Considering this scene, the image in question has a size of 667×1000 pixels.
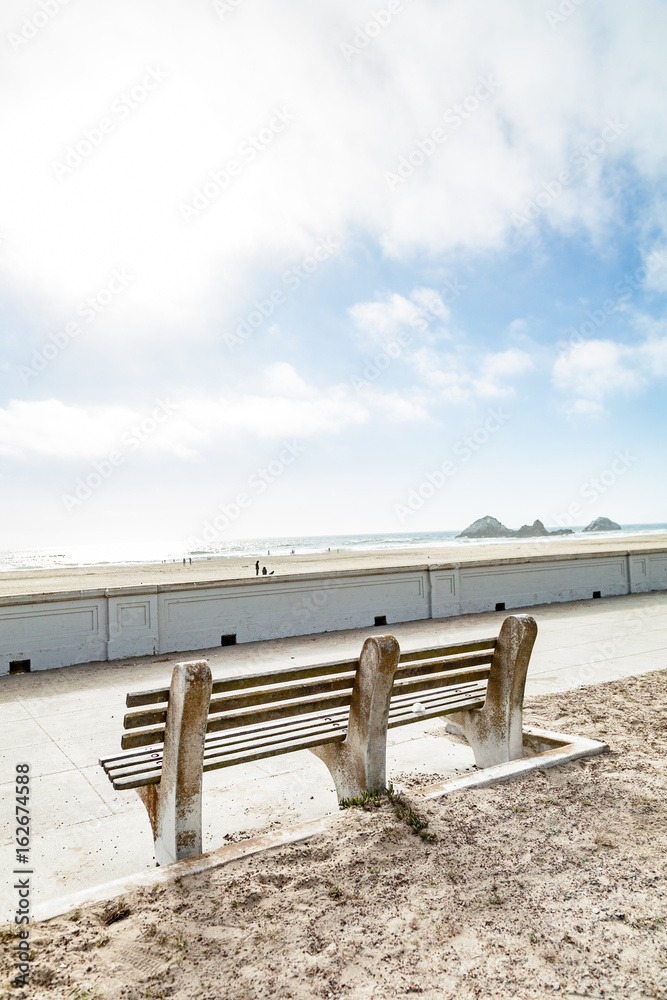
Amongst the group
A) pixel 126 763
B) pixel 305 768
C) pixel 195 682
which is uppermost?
pixel 195 682

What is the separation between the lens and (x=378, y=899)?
2188 millimetres

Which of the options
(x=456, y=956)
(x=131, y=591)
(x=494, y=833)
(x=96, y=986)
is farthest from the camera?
(x=131, y=591)

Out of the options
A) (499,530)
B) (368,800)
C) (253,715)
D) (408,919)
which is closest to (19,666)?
(253,715)

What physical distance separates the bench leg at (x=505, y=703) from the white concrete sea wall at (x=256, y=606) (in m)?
4.63

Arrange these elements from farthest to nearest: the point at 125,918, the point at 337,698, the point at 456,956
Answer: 1. the point at 337,698
2. the point at 125,918
3. the point at 456,956

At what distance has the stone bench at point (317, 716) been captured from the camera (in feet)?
8.27

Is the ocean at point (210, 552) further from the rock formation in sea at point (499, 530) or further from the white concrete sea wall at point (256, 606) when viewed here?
the white concrete sea wall at point (256, 606)

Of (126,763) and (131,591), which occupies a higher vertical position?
(131,591)

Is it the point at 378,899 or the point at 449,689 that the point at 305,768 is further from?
the point at 378,899

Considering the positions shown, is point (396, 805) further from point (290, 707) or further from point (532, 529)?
point (532, 529)

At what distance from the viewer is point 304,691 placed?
2.87 metres

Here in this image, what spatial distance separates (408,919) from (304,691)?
1025 mm

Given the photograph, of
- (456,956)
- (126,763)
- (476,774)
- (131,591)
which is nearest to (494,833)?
(476,774)

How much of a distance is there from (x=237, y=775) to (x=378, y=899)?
70.8 inches
